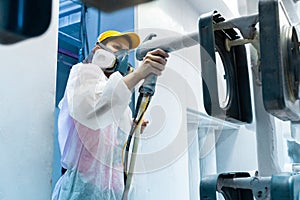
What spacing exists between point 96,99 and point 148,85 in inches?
7.7

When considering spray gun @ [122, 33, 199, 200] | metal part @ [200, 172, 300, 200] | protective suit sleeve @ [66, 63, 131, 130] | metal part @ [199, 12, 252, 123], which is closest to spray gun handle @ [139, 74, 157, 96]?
spray gun @ [122, 33, 199, 200]

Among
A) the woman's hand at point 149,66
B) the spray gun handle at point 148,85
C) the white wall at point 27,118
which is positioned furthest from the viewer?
the spray gun handle at point 148,85

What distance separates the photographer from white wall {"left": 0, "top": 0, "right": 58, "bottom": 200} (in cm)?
88

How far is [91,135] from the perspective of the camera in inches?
44.5

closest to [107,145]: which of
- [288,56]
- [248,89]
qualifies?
[248,89]

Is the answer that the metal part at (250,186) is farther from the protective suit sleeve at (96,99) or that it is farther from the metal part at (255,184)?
the protective suit sleeve at (96,99)

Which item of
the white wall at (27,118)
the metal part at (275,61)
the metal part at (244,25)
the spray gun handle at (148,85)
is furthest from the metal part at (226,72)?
the white wall at (27,118)

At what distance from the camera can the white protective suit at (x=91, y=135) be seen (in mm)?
1065

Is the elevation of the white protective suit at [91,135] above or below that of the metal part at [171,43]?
below

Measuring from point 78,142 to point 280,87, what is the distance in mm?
713

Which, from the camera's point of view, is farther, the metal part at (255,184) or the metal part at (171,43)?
the metal part at (171,43)

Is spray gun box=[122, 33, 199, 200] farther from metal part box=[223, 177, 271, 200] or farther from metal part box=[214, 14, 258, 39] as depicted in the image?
metal part box=[223, 177, 271, 200]

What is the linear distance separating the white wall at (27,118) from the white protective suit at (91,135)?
107mm

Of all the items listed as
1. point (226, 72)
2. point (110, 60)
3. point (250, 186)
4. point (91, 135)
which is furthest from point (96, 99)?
point (250, 186)
